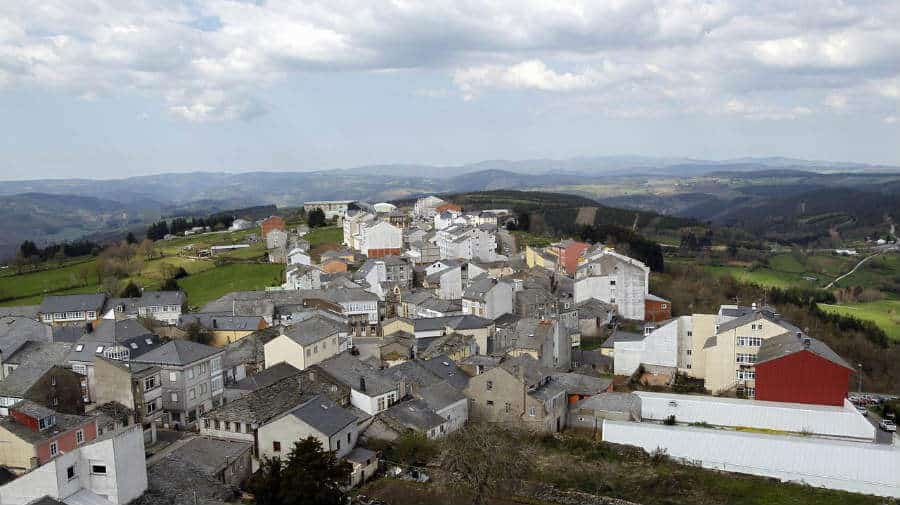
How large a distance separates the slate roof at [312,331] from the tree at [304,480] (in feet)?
46.5

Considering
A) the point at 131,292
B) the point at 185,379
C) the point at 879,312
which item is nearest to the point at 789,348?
the point at 185,379

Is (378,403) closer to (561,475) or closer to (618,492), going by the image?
(561,475)

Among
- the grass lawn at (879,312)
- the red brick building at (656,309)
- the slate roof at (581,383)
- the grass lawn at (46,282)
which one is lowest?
the grass lawn at (879,312)

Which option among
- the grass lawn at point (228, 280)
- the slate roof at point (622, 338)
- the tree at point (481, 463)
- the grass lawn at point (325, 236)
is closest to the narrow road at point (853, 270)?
the slate roof at point (622, 338)

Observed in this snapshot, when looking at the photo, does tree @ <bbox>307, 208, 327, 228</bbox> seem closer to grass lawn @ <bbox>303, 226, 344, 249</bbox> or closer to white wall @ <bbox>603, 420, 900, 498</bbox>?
grass lawn @ <bbox>303, 226, 344, 249</bbox>

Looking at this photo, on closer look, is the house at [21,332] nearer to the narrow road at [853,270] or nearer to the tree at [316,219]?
the tree at [316,219]

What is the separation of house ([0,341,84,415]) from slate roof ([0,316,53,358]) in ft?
15.5

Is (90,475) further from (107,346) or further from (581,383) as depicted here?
(581,383)

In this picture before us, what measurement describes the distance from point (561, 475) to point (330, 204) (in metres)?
89.9

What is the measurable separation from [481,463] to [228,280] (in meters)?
44.6

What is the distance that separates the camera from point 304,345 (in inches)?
1310

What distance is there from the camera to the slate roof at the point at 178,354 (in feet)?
94.8

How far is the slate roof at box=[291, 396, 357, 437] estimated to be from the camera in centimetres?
2320

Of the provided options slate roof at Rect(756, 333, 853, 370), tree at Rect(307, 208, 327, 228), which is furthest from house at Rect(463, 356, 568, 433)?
tree at Rect(307, 208, 327, 228)
